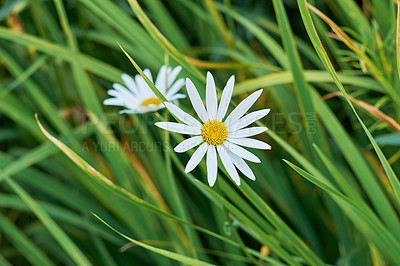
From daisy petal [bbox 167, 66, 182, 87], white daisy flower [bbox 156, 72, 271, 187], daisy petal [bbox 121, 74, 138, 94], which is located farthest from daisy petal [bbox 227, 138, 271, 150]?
daisy petal [bbox 121, 74, 138, 94]

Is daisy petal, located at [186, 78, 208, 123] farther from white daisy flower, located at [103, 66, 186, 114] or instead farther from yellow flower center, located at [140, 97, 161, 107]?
yellow flower center, located at [140, 97, 161, 107]

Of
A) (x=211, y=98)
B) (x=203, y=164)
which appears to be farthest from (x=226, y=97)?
(x=203, y=164)

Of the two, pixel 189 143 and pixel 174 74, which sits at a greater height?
pixel 174 74

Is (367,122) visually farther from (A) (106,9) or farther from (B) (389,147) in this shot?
(A) (106,9)

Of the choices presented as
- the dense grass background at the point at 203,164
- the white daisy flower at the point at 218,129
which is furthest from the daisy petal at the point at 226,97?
the dense grass background at the point at 203,164

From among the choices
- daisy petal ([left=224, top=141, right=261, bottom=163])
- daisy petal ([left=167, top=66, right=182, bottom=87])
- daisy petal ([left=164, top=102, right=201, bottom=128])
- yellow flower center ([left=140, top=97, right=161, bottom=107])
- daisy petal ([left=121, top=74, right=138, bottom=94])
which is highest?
daisy petal ([left=121, top=74, right=138, bottom=94])

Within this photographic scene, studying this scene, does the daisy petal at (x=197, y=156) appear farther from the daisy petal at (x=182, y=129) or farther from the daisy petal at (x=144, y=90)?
the daisy petal at (x=144, y=90)

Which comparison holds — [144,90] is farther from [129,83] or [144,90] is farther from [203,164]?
[203,164]
